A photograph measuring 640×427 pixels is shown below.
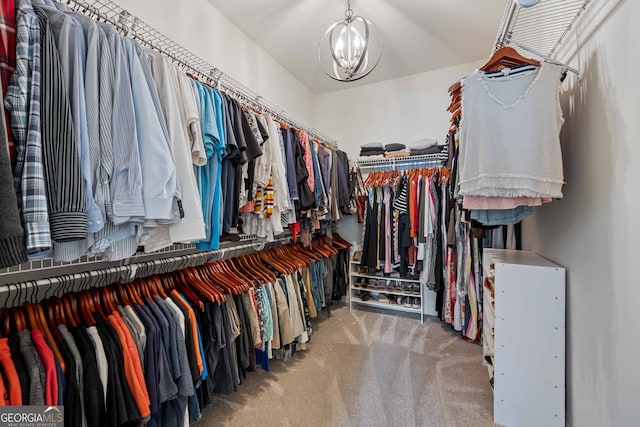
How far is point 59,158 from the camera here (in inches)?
30.8

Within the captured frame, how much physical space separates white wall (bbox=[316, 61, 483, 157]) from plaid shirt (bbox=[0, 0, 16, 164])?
10.4 ft

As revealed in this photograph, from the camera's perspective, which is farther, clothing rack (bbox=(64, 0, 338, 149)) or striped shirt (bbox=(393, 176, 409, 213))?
striped shirt (bbox=(393, 176, 409, 213))

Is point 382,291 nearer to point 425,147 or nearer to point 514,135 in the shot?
point 425,147

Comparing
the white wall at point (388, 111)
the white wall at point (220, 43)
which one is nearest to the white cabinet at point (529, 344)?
the white wall at point (388, 111)

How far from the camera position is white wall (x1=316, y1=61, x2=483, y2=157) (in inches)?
124

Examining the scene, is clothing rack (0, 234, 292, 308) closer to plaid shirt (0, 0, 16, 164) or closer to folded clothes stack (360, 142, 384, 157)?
plaid shirt (0, 0, 16, 164)

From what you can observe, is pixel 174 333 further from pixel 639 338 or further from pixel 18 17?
pixel 639 338

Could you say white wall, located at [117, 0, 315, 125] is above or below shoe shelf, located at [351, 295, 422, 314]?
above

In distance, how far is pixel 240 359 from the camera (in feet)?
5.76

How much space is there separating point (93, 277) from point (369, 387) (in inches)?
70.3

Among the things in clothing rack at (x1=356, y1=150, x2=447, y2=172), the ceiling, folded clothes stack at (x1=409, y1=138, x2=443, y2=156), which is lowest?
clothing rack at (x1=356, y1=150, x2=447, y2=172)

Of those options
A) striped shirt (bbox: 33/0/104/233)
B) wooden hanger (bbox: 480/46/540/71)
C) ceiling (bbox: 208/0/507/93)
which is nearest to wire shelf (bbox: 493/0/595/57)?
wooden hanger (bbox: 480/46/540/71)

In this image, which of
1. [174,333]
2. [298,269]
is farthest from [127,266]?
[298,269]

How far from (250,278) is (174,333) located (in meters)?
0.73
